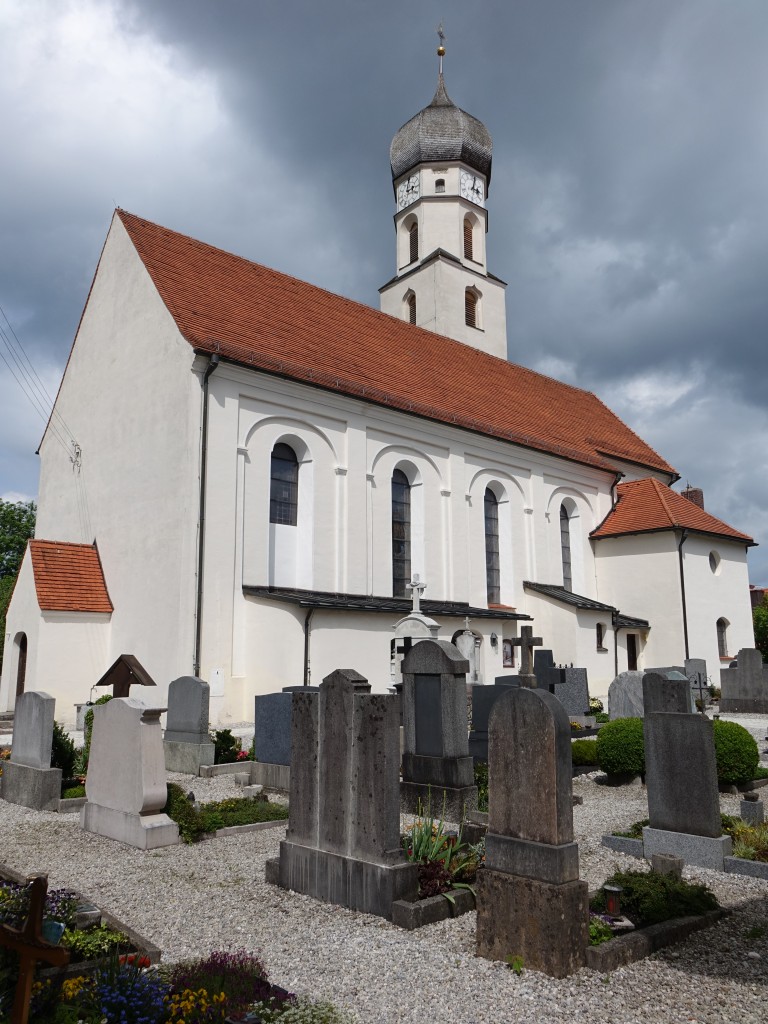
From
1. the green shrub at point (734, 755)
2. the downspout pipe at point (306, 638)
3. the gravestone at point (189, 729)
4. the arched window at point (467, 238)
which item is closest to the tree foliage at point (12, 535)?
the arched window at point (467, 238)

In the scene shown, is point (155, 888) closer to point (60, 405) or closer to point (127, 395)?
point (127, 395)

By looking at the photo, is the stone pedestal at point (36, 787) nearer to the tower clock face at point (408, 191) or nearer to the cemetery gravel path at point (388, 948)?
the cemetery gravel path at point (388, 948)

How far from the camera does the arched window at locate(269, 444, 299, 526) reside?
1859 cm

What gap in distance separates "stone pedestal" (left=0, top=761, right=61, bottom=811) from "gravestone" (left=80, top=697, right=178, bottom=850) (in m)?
1.34

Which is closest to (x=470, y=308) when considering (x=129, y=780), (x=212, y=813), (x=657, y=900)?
(x=212, y=813)

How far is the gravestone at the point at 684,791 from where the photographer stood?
6512 mm

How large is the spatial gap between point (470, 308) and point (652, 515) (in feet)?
42.4

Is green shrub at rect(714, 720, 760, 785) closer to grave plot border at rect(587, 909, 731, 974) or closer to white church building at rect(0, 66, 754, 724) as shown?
grave plot border at rect(587, 909, 731, 974)

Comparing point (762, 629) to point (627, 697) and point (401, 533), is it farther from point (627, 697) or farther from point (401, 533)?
point (627, 697)

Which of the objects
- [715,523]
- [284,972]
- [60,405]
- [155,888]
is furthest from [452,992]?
[715,523]

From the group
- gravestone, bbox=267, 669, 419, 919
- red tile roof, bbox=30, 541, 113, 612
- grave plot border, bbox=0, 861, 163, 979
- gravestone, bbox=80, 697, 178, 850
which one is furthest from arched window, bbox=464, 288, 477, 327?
grave plot border, bbox=0, 861, 163, 979

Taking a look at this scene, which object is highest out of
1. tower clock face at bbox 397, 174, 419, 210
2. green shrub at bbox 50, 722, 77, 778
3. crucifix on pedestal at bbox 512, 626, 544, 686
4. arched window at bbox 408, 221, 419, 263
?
tower clock face at bbox 397, 174, 419, 210

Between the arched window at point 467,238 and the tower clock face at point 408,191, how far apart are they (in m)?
2.49

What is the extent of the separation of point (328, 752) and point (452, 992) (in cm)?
214
